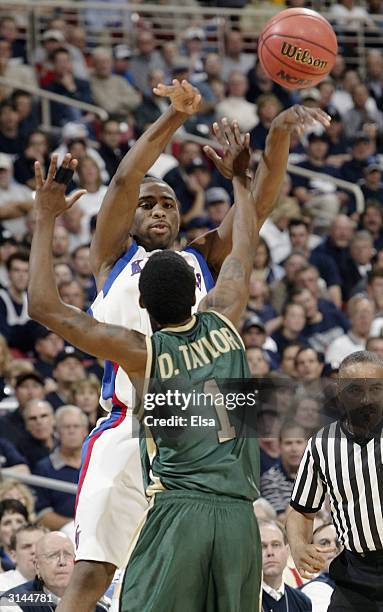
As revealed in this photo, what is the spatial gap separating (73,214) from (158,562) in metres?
7.21

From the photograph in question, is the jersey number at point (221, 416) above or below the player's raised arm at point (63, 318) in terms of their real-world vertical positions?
below

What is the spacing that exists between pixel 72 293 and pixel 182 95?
4.67 m

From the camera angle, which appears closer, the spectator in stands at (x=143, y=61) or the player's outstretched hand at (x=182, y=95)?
the player's outstretched hand at (x=182, y=95)

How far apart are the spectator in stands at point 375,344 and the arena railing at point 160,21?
566cm

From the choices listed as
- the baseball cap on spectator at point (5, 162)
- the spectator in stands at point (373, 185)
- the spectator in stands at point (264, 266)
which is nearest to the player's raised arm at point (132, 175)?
the spectator in stands at point (264, 266)

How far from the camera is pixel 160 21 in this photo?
14.9 meters

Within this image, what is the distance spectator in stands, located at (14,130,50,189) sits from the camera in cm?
1176

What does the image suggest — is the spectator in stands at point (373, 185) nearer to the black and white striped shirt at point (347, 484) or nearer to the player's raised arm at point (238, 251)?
the player's raised arm at point (238, 251)

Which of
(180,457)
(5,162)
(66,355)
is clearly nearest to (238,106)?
(5,162)

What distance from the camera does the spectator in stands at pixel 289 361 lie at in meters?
10.1

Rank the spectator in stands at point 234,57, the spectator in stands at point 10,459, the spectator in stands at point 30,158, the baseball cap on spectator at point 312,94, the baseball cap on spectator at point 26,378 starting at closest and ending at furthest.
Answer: the spectator in stands at point 10,459 → the baseball cap on spectator at point 26,378 → the spectator in stands at point 30,158 → the baseball cap on spectator at point 312,94 → the spectator in stands at point 234,57

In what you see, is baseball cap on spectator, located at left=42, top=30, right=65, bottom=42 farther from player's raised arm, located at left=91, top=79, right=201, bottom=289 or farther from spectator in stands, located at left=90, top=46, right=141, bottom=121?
player's raised arm, located at left=91, top=79, right=201, bottom=289

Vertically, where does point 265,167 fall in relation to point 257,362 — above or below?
above

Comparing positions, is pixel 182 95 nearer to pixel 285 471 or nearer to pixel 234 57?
pixel 285 471
